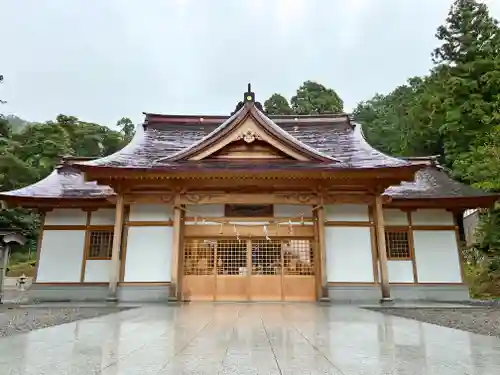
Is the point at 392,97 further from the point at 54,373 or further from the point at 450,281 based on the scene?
the point at 54,373

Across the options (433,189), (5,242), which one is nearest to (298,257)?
(433,189)

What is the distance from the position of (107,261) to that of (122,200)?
2334mm

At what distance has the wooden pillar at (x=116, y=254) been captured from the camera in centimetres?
1093

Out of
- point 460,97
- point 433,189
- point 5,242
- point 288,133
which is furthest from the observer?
point 460,97

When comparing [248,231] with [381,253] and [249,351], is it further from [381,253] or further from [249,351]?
[249,351]

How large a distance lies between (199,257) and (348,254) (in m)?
4.56

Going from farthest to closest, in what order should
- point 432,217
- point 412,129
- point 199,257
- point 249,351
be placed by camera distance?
point 412,129 < point 432,217 < point 199,257 < point 249,351

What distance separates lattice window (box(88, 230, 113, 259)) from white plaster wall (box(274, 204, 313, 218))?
549 centimetres

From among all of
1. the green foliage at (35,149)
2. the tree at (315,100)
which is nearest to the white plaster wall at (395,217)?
the green foliage at (35,149)

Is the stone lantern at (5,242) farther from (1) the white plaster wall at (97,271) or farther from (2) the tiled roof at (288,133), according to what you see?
(2) the tiled roof at (288,133)

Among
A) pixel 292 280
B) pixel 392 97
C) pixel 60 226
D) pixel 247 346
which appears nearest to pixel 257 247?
pixel 292 280

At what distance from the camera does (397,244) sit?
1281cm

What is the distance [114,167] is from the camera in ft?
35.7

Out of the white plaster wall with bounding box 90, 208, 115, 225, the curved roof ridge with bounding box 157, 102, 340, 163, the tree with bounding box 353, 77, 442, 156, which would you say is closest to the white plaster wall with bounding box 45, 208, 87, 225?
the white plaster wall with bounding box 90, 208, 115, 225
